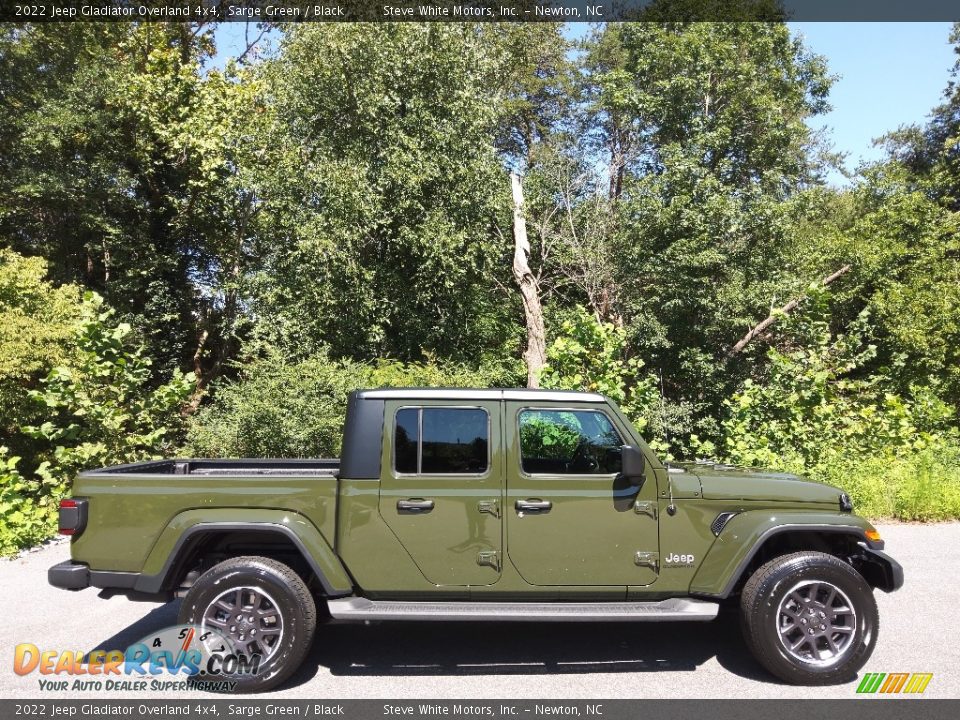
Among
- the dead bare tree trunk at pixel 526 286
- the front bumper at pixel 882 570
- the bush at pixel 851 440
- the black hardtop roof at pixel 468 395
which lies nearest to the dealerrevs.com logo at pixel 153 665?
the black hardtop roof at pixel 468 395

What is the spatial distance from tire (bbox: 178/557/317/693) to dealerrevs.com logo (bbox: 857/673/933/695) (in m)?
3.25

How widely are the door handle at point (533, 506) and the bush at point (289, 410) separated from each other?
661 centimetres

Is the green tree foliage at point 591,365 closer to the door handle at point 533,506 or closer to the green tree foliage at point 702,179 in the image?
the green tree foliage at point 702,179

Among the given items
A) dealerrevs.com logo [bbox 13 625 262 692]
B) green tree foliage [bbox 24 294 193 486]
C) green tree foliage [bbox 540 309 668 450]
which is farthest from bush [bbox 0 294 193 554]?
green tree foliage [bbox 540 309 668 450]

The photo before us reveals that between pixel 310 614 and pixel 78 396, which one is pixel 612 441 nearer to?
pixel 310 614

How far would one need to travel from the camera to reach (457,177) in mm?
14305

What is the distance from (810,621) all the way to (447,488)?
2.29 m

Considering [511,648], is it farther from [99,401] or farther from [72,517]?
[99,401]

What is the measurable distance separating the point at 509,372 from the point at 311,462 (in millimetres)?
10395

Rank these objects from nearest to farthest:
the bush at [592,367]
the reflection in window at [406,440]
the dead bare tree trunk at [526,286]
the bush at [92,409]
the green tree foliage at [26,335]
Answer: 1. the reflection in window at [406,440]
2. the bush at [92,409]
3. the green tree foliage at [26,335]
4. the bush at [592,367]
5. the dead bare tree trunk at [526,286]

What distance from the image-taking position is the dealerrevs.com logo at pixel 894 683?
4.11 meters

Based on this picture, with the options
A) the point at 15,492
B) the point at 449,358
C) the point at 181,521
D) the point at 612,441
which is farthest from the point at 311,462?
the point at 449,358

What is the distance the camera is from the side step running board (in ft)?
13.5

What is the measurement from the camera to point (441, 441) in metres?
4.46
